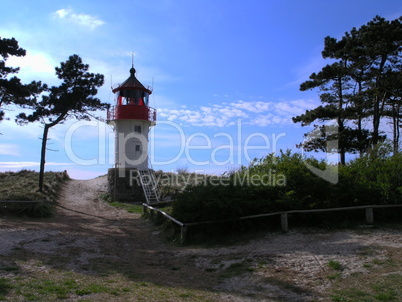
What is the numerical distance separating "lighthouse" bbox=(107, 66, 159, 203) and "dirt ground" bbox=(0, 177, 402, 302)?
9550 mm

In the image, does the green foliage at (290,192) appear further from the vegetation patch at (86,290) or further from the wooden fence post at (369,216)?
the vegetation patch at (86,290)

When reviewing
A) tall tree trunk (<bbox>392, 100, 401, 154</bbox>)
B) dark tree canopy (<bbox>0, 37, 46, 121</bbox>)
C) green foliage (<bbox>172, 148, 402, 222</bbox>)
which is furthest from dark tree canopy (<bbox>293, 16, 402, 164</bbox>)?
dark tree canopy (<bbox>0, 37, 46, 121</bbox>)

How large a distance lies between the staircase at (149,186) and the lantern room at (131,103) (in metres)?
3.61

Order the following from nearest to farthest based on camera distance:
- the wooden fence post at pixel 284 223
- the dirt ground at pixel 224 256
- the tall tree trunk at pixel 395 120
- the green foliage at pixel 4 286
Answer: the green foliage at pixel 4 286
the dirt ground at pixel 224 256
the wooden fence post at pixel 284 223
the tall tree trunk at pixel 395 120

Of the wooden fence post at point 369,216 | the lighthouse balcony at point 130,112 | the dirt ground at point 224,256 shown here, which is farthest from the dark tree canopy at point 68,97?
the wooden fence post at point 369,216

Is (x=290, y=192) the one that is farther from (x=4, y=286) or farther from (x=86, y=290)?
(x=4, y=286)

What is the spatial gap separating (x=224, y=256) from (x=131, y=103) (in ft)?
55.4

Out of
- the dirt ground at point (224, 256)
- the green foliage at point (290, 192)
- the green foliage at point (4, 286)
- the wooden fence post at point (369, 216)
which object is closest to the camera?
the green foliage at point (4, 286)

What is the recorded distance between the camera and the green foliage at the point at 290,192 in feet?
35.5

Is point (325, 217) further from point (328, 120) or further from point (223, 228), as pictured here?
point (328, 120)

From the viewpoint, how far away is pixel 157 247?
11.1 m

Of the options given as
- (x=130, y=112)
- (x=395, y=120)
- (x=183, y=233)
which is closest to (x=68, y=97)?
(x=130, y=112)

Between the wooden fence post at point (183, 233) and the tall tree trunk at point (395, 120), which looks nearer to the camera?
the wooden fence post at point (183, 233)

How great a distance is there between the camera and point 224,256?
896cm
